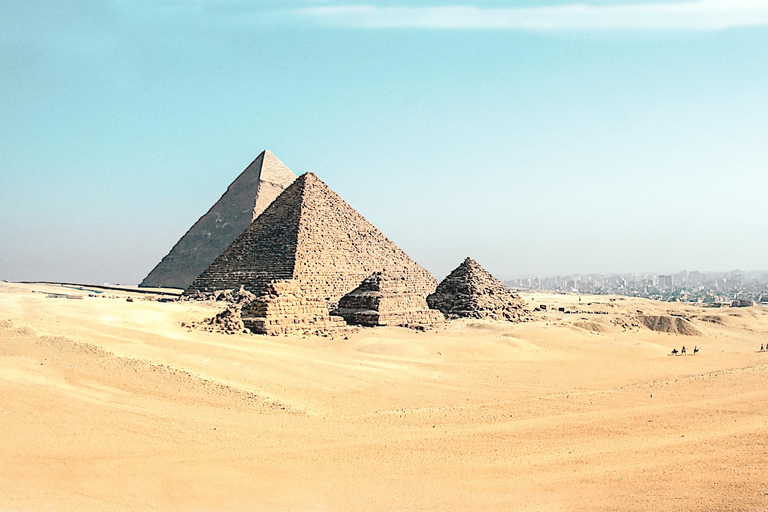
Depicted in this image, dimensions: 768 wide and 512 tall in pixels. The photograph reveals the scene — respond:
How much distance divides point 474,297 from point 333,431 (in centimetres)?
2182

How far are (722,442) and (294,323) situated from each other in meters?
13.6

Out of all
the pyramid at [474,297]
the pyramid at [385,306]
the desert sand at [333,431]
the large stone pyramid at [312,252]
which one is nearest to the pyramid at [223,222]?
the large stone pyramid at [312,252]

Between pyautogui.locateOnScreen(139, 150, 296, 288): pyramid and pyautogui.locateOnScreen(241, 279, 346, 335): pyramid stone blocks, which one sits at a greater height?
pyautogui.locateOnScreen(139, 150, 296, 288): pyramid

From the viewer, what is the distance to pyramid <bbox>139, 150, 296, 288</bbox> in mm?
50625

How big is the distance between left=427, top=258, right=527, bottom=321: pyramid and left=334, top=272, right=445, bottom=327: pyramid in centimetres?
330

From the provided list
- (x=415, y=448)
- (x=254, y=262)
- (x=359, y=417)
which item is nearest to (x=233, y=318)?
(x=359, y=417)

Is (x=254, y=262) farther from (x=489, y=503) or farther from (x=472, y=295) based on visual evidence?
(x=489, y=503)

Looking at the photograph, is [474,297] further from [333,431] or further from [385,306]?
[333,431]

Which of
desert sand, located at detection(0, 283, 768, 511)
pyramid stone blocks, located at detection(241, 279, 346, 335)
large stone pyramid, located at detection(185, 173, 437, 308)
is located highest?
large stone pyramid, located at detection(185, 173, 437, 308)

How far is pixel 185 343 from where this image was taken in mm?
11109

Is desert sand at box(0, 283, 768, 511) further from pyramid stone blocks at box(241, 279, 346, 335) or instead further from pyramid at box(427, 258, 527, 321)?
pyramid at box(427, 258, 527, 321)

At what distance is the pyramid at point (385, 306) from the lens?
22.5 metres

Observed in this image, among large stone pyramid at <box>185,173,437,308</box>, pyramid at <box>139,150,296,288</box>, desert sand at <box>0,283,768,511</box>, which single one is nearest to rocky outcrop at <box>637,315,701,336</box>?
large stone pyramid at <box>185,173,437,308</box>

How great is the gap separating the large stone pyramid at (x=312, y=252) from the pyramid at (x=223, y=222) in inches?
545
